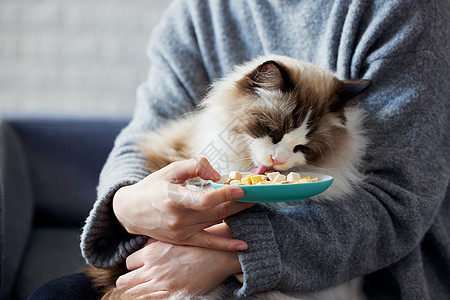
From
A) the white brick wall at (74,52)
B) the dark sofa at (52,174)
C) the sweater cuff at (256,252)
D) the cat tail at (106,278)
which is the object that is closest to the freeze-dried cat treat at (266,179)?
the sweater cuff at (256,252)

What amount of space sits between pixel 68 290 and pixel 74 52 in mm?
1626

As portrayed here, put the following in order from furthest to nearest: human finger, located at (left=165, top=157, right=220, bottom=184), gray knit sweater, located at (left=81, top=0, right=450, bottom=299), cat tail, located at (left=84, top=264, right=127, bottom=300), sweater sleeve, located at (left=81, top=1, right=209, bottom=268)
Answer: sweater sleeve, located at (left=81, top=1, right=209, bottom=268), cat tail, located at (left=84, top=264, right=127, bottom=300), gray knit sweater, located at (left=81, top=0, right=450, bottom=299), human finger, located at (left=165, top=157, right=220, bottom=184)

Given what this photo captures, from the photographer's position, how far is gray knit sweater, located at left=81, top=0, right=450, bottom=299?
1.04 m

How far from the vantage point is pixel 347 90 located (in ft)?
3.58

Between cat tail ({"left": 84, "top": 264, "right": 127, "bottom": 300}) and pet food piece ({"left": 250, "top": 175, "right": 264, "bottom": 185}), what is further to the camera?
cat tail ({"left": 84, "top": 264, "right": 127, "bottom": 300})

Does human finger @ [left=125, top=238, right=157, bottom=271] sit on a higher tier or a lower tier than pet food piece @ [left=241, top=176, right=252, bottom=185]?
lower

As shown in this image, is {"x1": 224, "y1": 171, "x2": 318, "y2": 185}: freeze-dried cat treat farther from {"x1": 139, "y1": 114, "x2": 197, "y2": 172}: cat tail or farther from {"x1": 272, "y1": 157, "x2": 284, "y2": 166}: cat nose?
{"x1": 139, "y1": 114, "x2": 197, "y2": 172}: cat tail

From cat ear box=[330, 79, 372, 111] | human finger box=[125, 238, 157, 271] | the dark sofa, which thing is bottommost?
the dark sofa

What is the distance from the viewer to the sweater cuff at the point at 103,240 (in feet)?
3.63

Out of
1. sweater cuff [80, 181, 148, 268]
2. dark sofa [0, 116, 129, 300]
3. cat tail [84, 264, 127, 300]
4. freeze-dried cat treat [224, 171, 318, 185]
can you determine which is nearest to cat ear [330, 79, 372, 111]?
freeze-dried cat treat [224, 171, 318, 185]

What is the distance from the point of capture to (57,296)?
3.55 ft

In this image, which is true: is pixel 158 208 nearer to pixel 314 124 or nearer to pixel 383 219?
pixel 314 124

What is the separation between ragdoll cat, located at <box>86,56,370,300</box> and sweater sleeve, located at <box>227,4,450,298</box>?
58 millimetres

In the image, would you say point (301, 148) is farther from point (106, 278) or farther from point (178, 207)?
point (106, 278)
